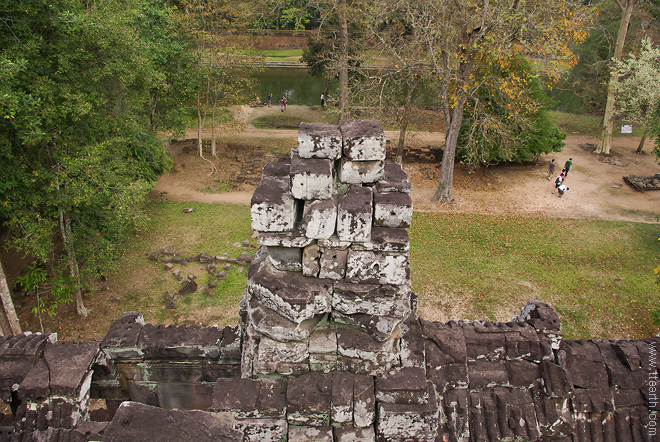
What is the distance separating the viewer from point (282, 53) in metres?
45.4

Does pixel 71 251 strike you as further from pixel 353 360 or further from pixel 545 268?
pixel 545 268

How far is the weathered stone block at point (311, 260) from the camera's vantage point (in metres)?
4.20

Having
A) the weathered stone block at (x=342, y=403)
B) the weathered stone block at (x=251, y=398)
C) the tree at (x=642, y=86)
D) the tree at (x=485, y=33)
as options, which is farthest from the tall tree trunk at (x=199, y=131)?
the tree at (x=642, y=86)

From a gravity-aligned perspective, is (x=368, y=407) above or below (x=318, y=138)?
below

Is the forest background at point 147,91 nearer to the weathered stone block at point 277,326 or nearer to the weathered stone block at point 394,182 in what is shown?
the weathered stone block at point 277,326

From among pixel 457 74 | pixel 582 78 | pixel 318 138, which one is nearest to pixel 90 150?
pixel 318 138

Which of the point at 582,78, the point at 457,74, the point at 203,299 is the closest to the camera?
the point at 203,299

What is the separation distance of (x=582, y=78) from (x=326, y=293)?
31.5m

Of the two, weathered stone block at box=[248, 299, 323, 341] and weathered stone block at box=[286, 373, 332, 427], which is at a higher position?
weathered stone block at box=[248, 299, 323, 341]

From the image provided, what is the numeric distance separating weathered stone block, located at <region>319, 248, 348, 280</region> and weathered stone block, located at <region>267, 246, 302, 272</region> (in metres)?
0.25

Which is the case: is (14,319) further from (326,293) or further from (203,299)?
(326,293)

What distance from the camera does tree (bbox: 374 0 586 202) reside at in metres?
14.2

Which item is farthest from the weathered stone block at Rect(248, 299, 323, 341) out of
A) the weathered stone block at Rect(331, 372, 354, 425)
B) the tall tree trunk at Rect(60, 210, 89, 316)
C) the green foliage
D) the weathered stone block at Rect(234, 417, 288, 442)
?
the green foliage

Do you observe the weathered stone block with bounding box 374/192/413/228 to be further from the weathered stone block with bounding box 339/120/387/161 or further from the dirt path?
the dirt path
